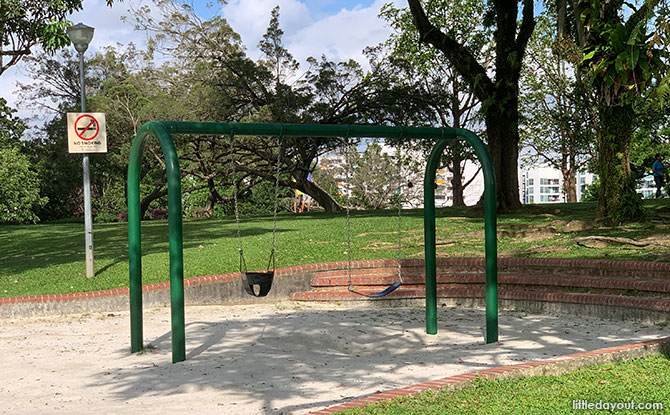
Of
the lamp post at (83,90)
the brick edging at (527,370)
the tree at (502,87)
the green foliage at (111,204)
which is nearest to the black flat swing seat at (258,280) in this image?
the brick edging at (527,370)

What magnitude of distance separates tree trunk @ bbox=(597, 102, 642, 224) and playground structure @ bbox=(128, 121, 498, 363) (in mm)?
6332

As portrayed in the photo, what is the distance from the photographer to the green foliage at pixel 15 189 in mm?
26344

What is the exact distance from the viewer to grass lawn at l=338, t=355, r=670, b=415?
4273 mm

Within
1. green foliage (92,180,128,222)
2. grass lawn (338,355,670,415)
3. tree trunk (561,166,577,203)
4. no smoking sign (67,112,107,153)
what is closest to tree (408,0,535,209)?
no smoking sign (67,112,107,153)

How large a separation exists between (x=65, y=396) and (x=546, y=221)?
452 inches

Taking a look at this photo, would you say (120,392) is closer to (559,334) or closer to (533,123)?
(559,334)

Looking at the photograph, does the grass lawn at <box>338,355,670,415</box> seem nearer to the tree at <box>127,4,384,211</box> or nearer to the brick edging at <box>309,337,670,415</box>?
the brick edging at <box>309,337,670,415</box>

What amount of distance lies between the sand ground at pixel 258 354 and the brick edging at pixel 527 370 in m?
0.55

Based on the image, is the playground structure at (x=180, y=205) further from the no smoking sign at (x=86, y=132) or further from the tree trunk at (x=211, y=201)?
the tree trunk at (x=211, y=201)

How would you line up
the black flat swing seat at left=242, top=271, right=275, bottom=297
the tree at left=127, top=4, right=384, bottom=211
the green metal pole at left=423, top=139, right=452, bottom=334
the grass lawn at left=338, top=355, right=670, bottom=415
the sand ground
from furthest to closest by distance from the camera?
the tree at left=127, top=4, right=384, bottom=211 < the green metal pole at left=423, top=139, right=452, bottom=334 < the black flat swing seat at left=242, top=271, right=275, bottom=297 < the sand ground < the grass lawn at left=338, top=355, right=670, bottom=415

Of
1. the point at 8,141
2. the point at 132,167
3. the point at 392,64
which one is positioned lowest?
the point at 132,167

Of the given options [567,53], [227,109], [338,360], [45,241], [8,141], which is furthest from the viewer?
[8,141]

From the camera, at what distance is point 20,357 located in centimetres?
698

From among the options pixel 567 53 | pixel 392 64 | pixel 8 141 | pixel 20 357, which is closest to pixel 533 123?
pixel 392 64
